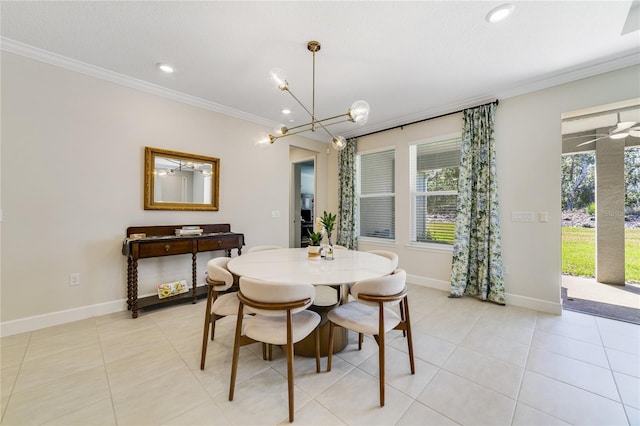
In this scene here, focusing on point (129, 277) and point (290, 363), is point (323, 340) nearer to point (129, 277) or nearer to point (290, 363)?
point (290, 363)

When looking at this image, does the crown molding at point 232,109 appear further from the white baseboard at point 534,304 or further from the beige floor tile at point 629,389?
the beige floor tile at point 629,389

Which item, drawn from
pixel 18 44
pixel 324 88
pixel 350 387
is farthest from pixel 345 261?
pixel 18 44

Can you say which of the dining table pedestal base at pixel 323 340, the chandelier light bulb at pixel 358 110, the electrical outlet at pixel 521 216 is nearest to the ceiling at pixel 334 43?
A: the chandelier light bulb at pixel 358 110

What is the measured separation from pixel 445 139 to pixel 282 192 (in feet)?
9.07

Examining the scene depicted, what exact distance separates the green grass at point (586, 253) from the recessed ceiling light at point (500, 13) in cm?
407

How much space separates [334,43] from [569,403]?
3.10 metres

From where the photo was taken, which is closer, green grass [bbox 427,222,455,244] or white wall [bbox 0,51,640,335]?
white wall [bbox 0,51,640,335]

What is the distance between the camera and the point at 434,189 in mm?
3949

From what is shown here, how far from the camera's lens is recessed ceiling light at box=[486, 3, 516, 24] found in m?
1.82

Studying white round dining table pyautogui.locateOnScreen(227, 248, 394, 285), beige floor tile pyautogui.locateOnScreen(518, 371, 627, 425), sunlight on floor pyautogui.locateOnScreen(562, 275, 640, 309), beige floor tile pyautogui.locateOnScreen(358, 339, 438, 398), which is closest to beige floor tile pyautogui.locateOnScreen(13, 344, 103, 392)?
white round dining table pyautogui.locateOnScreen(227, 248, 394, 285)

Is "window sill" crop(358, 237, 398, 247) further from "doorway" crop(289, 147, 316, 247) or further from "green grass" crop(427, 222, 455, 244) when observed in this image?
"doorway" crop(289, 147, 316, 247)

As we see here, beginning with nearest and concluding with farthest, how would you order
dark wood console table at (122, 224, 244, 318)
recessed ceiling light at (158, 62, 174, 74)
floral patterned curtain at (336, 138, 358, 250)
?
recessed ceiling light at (158, 62, 174, 74) → dark wood console table at (122, 224, 244, 318) → floral patterned curtain at (336, 138, 358, 250)

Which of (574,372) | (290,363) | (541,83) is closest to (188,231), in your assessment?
(290,363)

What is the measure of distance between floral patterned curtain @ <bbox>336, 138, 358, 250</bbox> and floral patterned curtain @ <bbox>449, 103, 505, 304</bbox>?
73.4 inches
